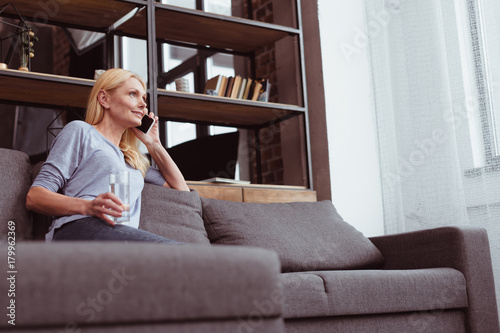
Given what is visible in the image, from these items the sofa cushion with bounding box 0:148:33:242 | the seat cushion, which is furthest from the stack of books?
the seat cushion

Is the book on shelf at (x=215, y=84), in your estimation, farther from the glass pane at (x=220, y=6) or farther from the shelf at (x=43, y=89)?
the glass pane at (x=220, y=6)

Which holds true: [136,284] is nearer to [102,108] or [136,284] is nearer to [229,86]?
[102,108]

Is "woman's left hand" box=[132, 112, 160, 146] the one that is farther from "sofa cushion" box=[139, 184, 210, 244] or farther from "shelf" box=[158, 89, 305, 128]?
"shelf" box=[158, 89, 305, 128]

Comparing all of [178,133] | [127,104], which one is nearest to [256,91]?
[178,133]

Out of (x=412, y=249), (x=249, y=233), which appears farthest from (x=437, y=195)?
(x=249, y=233)

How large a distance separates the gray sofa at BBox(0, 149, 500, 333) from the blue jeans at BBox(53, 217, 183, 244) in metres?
0.26

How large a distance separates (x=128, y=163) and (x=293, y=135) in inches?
70.9

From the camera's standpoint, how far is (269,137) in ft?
13.1

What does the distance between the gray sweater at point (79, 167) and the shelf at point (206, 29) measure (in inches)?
51.5

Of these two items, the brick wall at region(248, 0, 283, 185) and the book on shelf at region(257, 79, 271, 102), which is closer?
the book on shelf at region(257, 79, 271, 102)

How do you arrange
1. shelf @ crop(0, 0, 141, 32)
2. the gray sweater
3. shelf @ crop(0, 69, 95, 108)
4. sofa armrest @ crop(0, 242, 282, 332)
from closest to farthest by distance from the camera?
sofa armrest @ crop(0, 242, 282, 332)
the gray sweater
shelf @ crop(0, 69, 95, 108)
shelf @ crop(0, 0, 141, 32)

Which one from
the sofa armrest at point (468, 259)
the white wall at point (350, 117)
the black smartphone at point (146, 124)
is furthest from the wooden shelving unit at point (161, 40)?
the sofa armrest at point (468, 259)

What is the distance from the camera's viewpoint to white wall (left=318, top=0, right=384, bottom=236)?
→ 363cm

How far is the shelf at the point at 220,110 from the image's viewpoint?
10.4ft
